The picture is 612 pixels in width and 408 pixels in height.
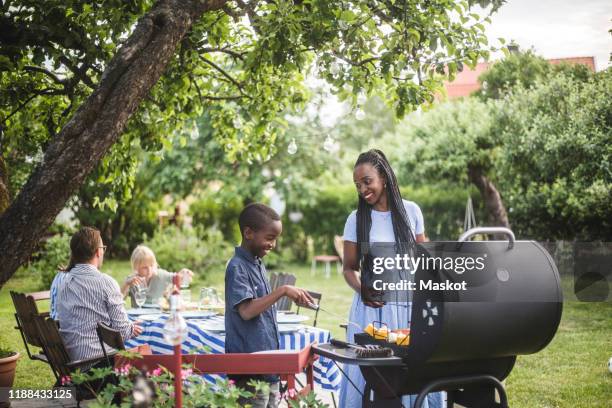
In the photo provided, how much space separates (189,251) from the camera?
49.0 feet

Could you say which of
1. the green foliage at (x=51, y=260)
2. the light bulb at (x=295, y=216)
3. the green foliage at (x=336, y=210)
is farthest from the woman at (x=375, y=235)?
the light bulb at (x=295, y=216)

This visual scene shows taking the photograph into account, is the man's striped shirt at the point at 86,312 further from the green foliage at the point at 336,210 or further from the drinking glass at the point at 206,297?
the green foliage at the point at 336,210

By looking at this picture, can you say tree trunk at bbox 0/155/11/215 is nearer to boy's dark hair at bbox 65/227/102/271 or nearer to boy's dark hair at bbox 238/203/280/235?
boy's dark hair at bbox 65/227/102/271

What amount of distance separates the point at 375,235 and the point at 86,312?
1.90 meters

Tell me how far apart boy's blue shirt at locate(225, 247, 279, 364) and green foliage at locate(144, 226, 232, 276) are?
11.7 meters

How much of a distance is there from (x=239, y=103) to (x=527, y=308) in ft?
14.3

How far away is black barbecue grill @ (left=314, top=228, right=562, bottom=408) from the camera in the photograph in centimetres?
255

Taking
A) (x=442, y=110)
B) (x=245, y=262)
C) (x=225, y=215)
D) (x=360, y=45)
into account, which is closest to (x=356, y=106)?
(x=360, y=45)

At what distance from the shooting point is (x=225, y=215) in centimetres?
1852

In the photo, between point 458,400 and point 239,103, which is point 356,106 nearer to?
point 239,103

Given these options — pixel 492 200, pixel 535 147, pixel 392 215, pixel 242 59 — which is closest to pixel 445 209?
pixel 492 200

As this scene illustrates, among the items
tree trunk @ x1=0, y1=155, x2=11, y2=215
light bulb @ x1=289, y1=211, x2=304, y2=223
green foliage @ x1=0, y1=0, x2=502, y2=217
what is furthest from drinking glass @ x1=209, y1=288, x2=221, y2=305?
light bulb @ x1=289, y1=211, x2=304, y2=223

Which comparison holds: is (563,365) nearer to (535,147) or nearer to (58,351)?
(535,147)

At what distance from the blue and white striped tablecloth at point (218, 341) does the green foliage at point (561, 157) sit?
18.3 ft
